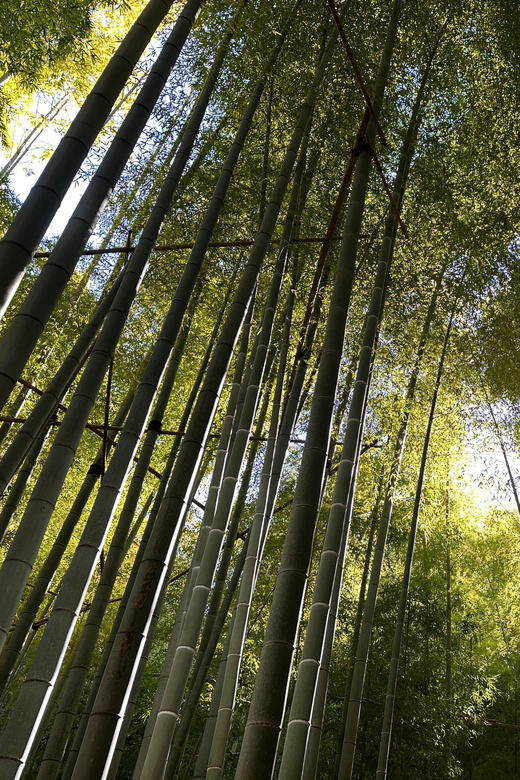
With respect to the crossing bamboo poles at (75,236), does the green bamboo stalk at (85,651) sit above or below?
below

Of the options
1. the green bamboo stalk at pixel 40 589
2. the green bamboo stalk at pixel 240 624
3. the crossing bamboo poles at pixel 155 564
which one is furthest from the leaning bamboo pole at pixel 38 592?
the crossing bamboo poles at pixel 155 564

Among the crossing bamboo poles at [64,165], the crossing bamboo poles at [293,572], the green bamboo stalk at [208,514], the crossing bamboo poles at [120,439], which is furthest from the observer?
the green bamboo stalk at [208,514]

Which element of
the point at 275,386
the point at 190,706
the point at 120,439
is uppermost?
the point at 275,386

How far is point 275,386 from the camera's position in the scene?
14.2 ft

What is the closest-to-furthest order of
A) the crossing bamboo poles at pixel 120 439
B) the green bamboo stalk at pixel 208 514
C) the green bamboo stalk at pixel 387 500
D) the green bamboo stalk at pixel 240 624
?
the crossing bamboo poles at pixel 120 439 → the green bamboo stalk at pixel 240 624 → the green bamboo stalk at pixel 208 514 → the green bamboo stalk at pixel 387 500

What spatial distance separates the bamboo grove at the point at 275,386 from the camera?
2.04 metres

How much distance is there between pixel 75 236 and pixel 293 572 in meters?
1.28

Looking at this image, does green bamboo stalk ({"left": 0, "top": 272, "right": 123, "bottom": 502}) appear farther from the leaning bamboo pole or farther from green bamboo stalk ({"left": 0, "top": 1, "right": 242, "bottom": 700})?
the leaning bamboo pole

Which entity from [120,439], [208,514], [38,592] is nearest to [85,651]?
[38,592]

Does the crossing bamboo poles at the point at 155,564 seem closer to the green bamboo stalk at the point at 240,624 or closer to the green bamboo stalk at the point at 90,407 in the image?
the green bamboo stalk at the point at 90,407

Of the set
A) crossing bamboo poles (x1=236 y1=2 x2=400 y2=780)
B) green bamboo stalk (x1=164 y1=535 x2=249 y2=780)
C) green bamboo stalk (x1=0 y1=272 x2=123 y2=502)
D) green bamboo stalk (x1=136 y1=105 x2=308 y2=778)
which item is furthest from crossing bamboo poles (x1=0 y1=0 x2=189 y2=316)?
green bamboo stalk (x1=164 y1=535 x2=249 y2=780)

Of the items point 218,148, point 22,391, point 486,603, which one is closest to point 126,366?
point 22,391

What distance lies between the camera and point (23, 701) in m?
1.89

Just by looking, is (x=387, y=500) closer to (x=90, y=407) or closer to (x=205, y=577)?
(x=205, y=577)
